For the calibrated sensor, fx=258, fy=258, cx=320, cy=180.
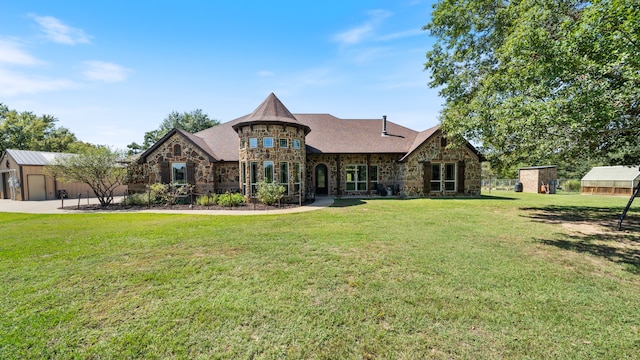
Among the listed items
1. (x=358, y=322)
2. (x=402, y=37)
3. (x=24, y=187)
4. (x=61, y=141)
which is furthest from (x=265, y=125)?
(x=61, y=141)

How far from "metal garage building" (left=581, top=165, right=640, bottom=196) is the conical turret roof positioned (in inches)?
1037

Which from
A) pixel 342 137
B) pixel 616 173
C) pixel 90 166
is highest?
pixel 342 137

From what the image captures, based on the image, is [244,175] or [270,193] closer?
[270,193]

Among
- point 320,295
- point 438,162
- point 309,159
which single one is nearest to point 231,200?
point 309,159

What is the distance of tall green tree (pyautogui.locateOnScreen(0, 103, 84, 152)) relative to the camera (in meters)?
31.1

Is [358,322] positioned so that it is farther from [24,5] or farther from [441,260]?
[24,5]

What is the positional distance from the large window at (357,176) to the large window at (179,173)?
36.6ft

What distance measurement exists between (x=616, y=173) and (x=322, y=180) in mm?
25304

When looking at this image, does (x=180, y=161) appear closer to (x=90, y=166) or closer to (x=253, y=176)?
(x=90, y=166)

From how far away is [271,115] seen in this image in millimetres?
14961

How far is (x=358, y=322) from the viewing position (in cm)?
309

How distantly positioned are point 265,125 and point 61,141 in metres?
36.5

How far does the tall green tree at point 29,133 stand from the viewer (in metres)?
31.1

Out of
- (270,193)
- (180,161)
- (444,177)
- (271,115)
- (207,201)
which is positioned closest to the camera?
(270,193)
